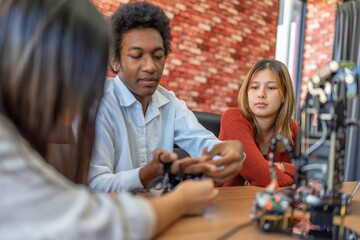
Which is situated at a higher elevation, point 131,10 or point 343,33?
point 343,33

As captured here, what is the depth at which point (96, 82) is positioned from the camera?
0.57 metres

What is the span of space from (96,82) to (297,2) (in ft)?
13.1

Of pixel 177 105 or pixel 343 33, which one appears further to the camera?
pixel 343 33

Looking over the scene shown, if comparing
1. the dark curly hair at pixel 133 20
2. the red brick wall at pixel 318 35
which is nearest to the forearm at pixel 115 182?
the dark curly hair at pixel 133 20

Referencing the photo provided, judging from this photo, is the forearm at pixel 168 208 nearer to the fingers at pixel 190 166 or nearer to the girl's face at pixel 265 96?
the fingers at pixel 190 166

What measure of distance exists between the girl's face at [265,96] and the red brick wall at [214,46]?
1.48m

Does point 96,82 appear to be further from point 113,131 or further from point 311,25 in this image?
point 311,25

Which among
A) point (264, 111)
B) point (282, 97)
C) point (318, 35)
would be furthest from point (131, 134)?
point (318, 35)

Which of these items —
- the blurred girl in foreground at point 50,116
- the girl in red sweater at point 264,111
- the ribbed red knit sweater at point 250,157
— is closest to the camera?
the blurred girl in foreground at point 50,116

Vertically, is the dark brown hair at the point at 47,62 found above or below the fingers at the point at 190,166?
above

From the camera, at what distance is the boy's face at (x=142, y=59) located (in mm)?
1286

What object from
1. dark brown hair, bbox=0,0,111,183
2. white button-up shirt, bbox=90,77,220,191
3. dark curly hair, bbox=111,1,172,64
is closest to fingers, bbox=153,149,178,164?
white button-up shirt, bbox=90,77,220,191

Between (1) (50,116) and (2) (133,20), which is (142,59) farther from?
(1) (50,116)

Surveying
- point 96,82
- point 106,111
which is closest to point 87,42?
point 96,82
